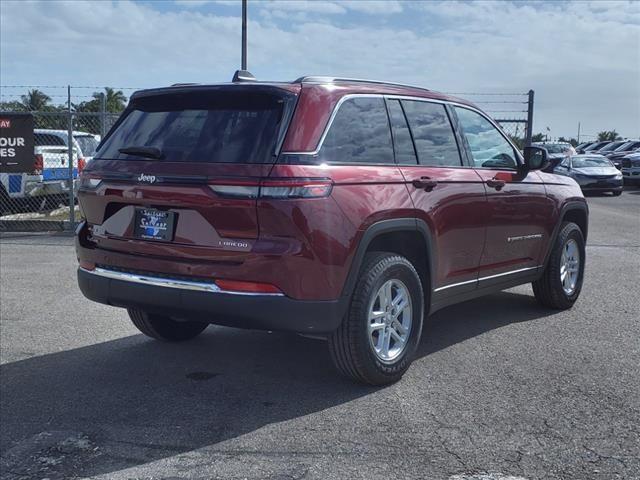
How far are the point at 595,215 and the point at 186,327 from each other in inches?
534

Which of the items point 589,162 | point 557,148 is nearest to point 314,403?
point 589,162

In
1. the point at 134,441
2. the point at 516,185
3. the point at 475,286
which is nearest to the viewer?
the point at 134,441

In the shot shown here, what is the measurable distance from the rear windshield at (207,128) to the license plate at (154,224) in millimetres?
331

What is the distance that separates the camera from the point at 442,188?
5.21m

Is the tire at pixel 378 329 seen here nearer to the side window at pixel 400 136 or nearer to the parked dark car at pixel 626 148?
the side window at pixel 400 136

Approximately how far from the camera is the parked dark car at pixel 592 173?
2403 centimetres

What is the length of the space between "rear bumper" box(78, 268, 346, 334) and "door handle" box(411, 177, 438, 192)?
1.07m

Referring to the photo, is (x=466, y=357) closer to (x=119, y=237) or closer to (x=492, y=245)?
(x=492, y=245)

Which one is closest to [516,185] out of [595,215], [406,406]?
[406,406]

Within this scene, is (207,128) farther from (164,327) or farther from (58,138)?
(58,138)

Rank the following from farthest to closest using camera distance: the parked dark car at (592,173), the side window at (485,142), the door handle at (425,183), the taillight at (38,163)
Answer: the parked dark car at (592,173) → the taillight at (38,163) → the side window at (485,142) → the door handle at (425,183)

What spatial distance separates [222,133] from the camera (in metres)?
4.44

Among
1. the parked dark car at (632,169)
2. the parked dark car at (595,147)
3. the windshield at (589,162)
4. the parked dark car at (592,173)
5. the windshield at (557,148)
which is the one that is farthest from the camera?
the parked dark car at (595,147)

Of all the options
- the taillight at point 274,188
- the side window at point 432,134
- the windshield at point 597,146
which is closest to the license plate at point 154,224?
the taillight at point 274,188
